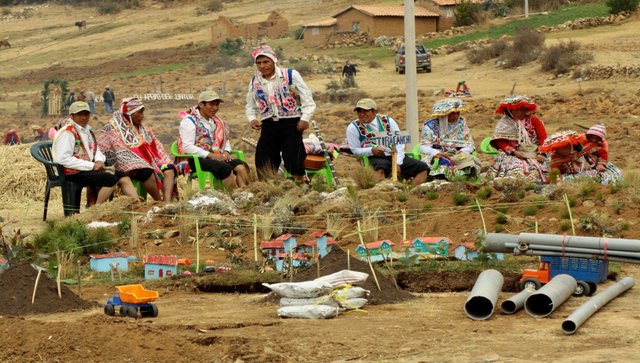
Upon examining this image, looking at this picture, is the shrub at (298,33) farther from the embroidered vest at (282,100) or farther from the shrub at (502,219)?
the shrub at (502,219)

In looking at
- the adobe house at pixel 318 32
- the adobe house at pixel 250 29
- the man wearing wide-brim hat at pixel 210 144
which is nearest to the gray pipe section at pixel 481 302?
the man wearing wide-brim hat at pixel 210 144

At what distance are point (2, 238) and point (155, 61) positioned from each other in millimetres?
47780

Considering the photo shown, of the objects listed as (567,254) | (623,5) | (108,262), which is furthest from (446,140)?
(623,5)

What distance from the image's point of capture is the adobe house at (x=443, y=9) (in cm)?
5934

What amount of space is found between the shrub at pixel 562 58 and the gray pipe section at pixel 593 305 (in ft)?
86.4

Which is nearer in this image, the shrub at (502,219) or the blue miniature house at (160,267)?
the blue miniature house at (160,267)

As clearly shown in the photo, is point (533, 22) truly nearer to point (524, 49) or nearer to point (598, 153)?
point (524, 49)

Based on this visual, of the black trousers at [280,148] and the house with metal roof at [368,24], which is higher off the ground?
the black trousers at [280,148]

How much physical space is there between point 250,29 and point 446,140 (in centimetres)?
4873

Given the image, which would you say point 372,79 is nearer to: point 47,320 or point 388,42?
point 388,42

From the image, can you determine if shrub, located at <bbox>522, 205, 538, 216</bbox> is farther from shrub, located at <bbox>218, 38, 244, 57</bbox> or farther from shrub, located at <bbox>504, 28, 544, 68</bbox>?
shrub, located at <bbox>218, 38, 244, 57</bbox>

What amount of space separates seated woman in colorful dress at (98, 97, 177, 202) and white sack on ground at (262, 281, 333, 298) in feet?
20.7

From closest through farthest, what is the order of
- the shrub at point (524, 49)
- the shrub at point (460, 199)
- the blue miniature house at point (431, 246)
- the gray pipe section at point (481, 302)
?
1. the gray pipe section at point (481, 302)
2. the blue miniature house at point (431, 246)
3. the shrub at point (460, 199)
4. the shrub at point (524, 49)

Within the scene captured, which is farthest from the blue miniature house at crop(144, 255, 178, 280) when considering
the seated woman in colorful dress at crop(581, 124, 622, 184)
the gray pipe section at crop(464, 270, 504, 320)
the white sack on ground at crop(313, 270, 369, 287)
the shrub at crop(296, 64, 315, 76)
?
the shrub at crop(296, 64, 315, 76)
